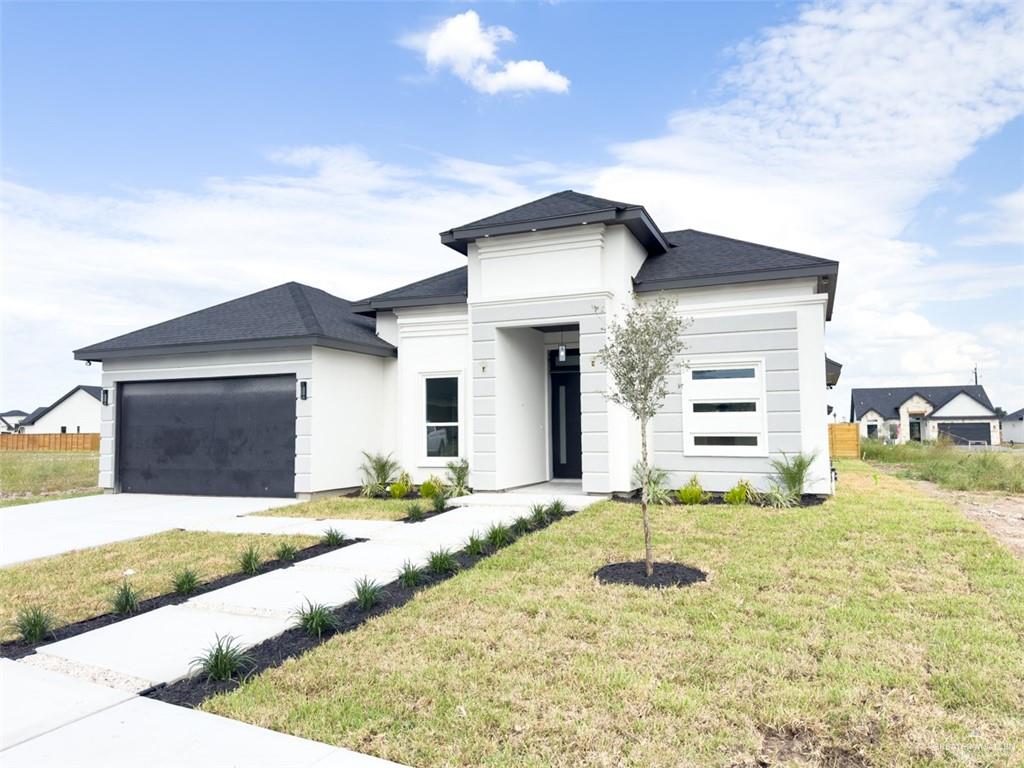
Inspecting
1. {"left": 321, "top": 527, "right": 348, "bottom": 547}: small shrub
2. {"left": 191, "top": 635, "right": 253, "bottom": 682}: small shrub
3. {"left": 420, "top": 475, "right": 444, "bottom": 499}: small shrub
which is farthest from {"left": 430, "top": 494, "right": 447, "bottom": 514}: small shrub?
{"left": 191, "top": 635, "right": 253, "bottom": 682}: small shrub

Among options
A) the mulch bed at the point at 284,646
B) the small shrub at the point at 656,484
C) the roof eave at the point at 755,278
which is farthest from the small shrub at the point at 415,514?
the roof eave at the point at 755,278

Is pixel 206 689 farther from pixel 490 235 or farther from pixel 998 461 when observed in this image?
pixel 998 461

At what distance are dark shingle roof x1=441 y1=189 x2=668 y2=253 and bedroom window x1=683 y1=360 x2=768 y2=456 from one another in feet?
9.55

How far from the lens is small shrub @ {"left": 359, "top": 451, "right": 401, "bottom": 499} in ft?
41.3

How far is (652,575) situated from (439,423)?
7740 mm

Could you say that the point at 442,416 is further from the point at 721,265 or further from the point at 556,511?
the point at 721,265

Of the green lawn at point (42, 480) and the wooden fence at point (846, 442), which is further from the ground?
the wooden fence at point (846, 442)

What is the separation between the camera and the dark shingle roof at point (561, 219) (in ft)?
36.3

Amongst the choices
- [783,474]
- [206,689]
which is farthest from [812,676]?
[783,474]

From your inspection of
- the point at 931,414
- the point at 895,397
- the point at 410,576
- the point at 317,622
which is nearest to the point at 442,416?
the point at 410,576

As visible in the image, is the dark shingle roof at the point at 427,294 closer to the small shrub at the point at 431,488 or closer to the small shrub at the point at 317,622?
the small shrub at the point at 431,488

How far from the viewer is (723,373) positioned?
11.5 metres

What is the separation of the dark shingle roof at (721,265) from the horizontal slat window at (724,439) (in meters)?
2.84

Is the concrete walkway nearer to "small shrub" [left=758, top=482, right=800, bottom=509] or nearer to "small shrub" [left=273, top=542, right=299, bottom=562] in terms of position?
"small shrub" [left=273, top=542, right=299, bottom=562]
